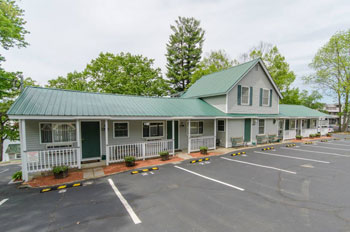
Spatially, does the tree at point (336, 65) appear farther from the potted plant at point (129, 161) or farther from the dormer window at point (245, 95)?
the potted plant at point (129, 161)

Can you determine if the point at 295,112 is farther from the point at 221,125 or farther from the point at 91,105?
the point at 91,105

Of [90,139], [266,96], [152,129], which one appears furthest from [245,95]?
[90,139]

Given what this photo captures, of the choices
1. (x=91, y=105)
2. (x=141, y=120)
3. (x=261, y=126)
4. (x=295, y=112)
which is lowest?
(x=261, y=126)

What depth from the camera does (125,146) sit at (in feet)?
30.8

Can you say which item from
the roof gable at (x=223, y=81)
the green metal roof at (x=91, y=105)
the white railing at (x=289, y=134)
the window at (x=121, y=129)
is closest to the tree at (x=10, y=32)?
the green metal roof at (x=91, y=105)

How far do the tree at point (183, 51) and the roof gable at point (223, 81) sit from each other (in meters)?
14.7

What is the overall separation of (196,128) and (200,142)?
1.45 m

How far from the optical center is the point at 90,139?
30.7ft

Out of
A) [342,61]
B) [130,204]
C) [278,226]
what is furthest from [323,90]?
[130,204]

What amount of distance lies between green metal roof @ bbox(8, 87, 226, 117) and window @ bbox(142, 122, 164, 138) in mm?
1200

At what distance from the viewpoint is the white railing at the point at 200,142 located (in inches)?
465

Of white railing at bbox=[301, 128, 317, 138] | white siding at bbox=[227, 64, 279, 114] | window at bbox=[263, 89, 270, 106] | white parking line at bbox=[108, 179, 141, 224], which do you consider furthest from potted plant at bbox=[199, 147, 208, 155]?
white railing at bbox=[301, 128, 317, 138]

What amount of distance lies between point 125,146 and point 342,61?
3942 centimetres

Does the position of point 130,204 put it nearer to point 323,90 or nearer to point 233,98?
point 233,98
